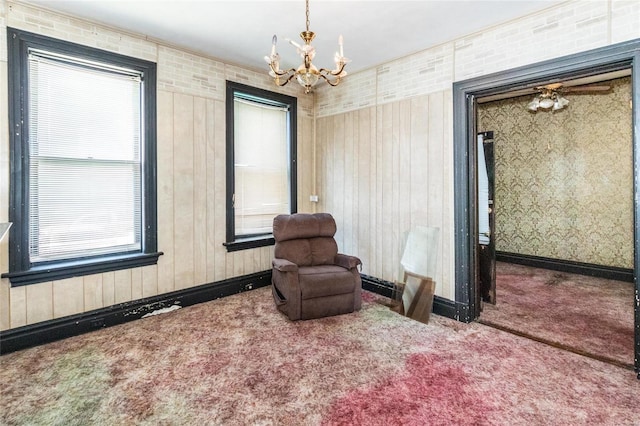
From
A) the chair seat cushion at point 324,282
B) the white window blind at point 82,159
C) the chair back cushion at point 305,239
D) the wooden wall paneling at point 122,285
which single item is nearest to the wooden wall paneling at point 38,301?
the white window blind at point 82,159

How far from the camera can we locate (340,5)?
2789 mm

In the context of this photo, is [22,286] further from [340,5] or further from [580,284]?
[580,284]

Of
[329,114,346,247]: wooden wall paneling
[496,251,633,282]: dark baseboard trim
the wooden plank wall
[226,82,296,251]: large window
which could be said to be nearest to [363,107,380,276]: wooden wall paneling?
the wooden plank wall

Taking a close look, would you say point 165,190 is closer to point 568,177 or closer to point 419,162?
point 419,162

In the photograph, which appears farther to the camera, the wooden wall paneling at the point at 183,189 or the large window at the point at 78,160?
the wooden wall paneling at the point at 183,189

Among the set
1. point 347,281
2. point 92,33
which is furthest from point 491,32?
point 92,33

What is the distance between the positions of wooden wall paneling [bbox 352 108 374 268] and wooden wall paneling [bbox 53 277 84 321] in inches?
124

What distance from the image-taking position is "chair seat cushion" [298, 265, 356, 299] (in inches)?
132

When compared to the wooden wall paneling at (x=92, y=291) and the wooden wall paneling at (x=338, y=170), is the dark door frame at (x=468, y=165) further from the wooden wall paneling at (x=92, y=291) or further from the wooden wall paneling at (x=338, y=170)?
the wooden wall paneling at (x=92, y=291)

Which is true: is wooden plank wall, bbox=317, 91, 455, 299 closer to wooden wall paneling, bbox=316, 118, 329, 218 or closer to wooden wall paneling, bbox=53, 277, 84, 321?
wooden wall paneling, bbox=316, 118, 329, 218

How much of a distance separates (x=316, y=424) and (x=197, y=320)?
6.45 ft

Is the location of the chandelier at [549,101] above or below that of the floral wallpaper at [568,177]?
above

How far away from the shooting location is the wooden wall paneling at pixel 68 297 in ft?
9.79

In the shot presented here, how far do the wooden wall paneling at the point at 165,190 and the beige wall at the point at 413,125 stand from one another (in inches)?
85.5
